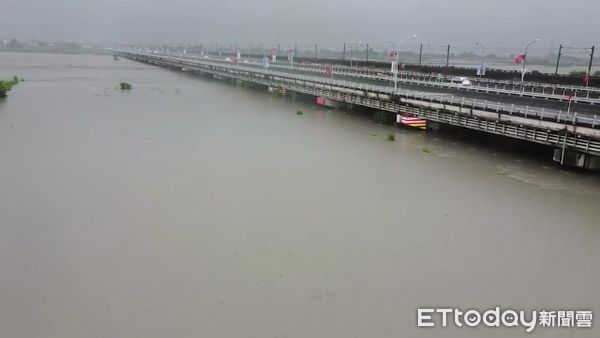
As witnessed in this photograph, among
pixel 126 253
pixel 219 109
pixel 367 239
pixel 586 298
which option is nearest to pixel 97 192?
pixel 126 253

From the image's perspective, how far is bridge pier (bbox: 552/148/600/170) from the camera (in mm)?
18906

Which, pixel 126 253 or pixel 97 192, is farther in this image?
pixel 97 192

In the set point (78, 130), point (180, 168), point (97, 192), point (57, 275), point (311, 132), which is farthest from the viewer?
point (311, 132)

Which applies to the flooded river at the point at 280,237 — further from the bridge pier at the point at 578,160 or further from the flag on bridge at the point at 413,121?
the flag on bridge at the point at 413,121

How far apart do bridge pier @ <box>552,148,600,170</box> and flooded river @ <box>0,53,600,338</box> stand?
0.53m

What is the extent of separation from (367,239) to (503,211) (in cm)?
520

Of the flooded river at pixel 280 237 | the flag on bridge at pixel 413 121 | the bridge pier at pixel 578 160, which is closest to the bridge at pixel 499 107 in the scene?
the bridge pier at pixel 578 160

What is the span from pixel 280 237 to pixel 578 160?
524 inches

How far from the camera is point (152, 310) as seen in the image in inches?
368

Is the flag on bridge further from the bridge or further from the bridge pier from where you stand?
the bridge pier

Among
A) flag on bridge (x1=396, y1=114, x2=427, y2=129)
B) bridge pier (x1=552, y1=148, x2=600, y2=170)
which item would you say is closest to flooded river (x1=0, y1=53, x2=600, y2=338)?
bridge pier (x1=552, y1=148, x2=600, y2=170)

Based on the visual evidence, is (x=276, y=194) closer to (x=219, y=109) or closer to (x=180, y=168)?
(x=180, y=168)

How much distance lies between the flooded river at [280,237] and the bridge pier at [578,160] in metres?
0.53

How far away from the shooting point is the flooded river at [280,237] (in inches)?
367
